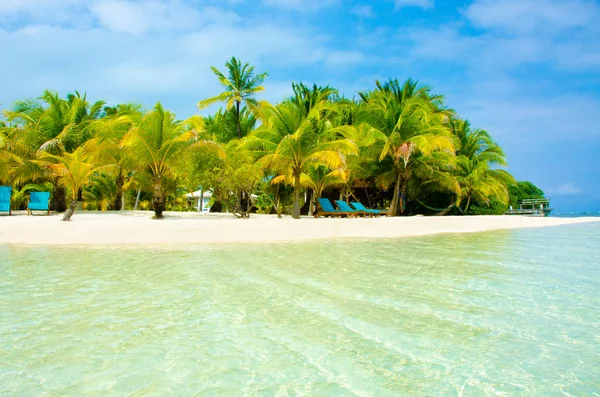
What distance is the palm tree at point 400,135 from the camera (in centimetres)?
1770

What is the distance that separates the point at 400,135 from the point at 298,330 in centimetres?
1686

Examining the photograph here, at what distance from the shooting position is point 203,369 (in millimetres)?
2248

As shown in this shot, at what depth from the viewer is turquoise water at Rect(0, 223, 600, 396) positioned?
2.11m

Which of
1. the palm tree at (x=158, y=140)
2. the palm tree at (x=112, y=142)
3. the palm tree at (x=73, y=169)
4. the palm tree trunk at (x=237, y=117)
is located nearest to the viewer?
the palm tree at (x=158, y=140)

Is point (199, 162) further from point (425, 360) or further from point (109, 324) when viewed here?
point (425, 360)

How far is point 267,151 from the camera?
17.6 meters

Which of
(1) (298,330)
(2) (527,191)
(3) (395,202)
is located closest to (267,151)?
(3) (395,202)

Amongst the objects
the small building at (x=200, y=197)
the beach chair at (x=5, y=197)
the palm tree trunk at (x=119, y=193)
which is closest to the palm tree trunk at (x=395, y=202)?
the small building at (x=200, y=197)

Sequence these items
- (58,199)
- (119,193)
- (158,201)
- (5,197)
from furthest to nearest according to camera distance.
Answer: (119,193)
(58,199)
(158,201)
(5,197)

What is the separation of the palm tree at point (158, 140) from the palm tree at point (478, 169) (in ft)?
42.4

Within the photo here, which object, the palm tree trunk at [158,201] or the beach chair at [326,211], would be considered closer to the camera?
the palm tree trunk at [158,201]

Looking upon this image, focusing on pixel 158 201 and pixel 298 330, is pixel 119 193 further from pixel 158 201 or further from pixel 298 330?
pixel 298 330

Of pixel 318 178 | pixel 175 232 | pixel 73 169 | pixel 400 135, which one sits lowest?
pixel 175 232

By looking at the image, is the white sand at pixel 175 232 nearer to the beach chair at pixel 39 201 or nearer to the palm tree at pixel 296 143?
the palm tree at pixel 296 143
